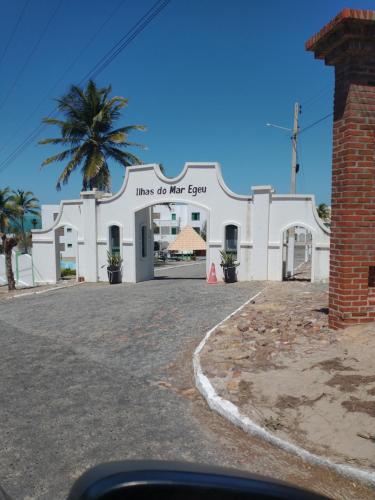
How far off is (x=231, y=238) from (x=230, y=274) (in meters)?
1.64

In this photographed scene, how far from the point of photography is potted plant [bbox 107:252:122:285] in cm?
1827

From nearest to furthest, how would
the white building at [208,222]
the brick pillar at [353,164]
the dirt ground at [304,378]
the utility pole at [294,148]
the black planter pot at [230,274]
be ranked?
the dirt ground at [304,378], the brick pillar at [353,164], the white building at [208,222], the black planter pot at [230,274], the utility pole at [294,148]

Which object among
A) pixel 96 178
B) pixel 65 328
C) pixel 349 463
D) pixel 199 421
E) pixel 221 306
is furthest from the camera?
pixel 96 178

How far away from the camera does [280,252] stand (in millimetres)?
16109

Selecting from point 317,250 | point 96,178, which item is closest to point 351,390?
point 317,250

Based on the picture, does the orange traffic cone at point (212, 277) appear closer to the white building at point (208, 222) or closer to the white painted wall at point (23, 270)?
the white building at point (208, 222)

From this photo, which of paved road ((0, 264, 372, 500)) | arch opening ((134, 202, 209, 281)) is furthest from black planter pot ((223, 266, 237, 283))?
paved road ((0, 264, 372, 500))

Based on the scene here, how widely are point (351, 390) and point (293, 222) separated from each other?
11832 mm

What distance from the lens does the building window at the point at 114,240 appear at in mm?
18922

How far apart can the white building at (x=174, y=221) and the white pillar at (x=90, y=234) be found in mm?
52596

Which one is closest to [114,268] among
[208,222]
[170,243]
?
[208,222]

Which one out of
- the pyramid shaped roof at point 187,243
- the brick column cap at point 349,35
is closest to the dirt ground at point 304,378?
the brick column cap at point 349,35

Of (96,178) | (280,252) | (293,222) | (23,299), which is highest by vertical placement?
(96,178)

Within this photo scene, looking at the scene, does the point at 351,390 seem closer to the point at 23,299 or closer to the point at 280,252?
the point at 280,252
